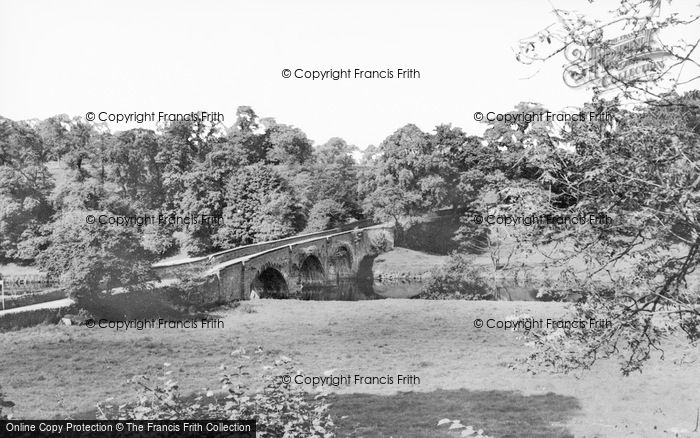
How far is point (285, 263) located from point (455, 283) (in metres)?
10.1

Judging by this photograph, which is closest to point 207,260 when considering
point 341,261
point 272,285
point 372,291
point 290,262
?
point 272,285

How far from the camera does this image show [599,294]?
24.0ft

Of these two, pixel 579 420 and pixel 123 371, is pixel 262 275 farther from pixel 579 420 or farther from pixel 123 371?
pixel 579 420

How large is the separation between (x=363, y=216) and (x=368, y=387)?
40887mm

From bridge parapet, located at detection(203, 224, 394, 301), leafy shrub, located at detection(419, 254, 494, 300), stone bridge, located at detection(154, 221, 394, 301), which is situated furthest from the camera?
leafy shrub, located at detection(419, 254, 494, 300)

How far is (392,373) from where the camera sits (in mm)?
15242

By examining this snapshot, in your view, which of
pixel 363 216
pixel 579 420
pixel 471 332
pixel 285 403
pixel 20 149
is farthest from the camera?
pixel 20 149

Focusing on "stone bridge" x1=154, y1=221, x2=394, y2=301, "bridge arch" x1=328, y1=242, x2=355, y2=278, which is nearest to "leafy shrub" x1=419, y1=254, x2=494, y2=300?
"stone bridge" x1=154, y1=221, x2=394, y2=301

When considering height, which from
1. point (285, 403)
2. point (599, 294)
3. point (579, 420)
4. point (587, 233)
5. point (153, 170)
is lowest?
point (579, 420)

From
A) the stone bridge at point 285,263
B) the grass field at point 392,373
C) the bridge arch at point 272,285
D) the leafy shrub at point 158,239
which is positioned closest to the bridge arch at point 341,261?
the stone bridge at point 285,263

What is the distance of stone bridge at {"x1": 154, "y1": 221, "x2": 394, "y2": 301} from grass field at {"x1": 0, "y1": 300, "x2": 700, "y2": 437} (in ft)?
15.2

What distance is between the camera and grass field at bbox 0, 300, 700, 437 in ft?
37.4

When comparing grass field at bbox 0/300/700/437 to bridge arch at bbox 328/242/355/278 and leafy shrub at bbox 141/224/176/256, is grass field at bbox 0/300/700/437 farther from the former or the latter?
leafy shrub at bbox 141/224/176/256

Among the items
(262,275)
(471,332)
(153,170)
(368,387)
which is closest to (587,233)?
(368,387)
